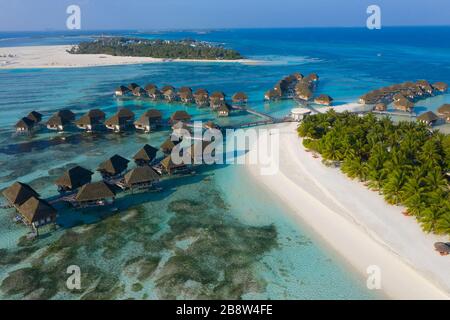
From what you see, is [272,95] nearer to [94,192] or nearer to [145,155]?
[145,155]

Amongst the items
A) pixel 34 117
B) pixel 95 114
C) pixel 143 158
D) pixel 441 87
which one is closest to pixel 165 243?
pixel 143 158

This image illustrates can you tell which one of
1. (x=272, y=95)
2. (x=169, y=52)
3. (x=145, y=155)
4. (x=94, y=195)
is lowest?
(x=94, y=195)

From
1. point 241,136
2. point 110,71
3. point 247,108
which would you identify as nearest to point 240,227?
point 241,136

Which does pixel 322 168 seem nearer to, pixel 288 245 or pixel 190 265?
pixel 288 245

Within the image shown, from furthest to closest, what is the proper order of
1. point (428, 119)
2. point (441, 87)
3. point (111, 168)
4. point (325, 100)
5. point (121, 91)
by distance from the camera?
1. point (121, 91)
2. point (441, 87)
3. point (325, 100)
4. point (428, 119)
5. point (111, 168)

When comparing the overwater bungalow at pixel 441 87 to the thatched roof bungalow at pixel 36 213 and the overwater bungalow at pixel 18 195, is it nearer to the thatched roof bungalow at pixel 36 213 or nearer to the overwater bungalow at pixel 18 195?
the thatched roof bungalow at pixel 36 213

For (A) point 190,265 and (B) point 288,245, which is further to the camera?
(B) point 288,245

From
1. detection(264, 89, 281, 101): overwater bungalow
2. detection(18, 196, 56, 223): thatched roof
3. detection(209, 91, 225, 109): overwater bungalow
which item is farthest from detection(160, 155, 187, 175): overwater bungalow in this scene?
detection(264, 89, 281, 101): overwater bungalow
